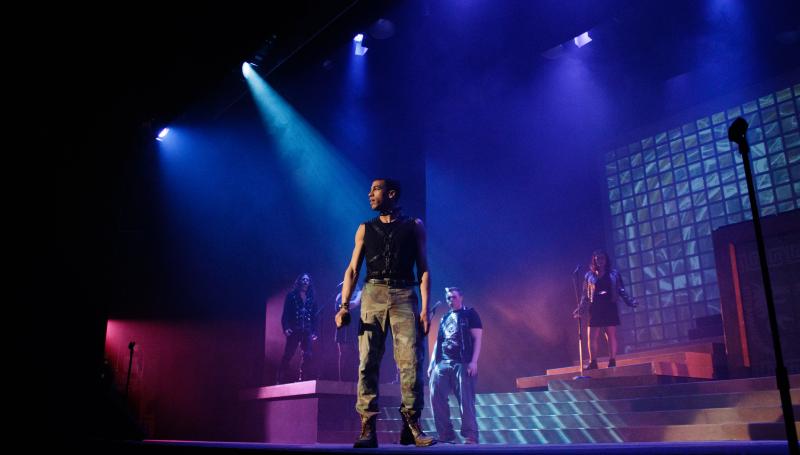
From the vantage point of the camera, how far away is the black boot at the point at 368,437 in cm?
472

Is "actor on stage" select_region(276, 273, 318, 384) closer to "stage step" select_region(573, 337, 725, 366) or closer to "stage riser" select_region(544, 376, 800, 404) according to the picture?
"stage riser" select_region(544, 376, 800, 404)

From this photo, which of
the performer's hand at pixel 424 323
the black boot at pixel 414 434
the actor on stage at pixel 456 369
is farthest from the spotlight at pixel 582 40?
the black boot at pixel 414 434

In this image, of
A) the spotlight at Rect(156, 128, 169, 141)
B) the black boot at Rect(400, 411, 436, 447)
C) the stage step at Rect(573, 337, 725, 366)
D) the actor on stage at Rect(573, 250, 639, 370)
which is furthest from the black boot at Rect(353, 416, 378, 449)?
the spotlight at Rect(156, 128, 169, 141)

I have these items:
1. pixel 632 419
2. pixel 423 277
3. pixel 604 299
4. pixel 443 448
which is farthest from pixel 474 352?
pixel 443 448

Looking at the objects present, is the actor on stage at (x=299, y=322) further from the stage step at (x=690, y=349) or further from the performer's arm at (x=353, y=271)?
the performer's arm at (x=353, y=271)

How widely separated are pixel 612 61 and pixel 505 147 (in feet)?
9.83

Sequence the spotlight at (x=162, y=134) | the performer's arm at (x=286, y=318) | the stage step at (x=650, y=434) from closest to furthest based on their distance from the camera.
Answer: the stage step at (x=650, y=434), the performer's arm at (x=286, y=318), the spotlight at (x=162, y=134)

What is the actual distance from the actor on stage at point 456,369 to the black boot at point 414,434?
11.8 ft

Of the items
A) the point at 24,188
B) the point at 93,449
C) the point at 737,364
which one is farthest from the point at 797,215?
the point at 24,188

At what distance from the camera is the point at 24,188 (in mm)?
6805

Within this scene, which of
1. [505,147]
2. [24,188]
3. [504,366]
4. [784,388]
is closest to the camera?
[784,388]

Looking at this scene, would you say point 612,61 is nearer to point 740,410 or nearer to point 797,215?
point 797,215

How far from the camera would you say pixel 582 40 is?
45.2ft

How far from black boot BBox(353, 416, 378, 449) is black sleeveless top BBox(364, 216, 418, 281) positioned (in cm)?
114
